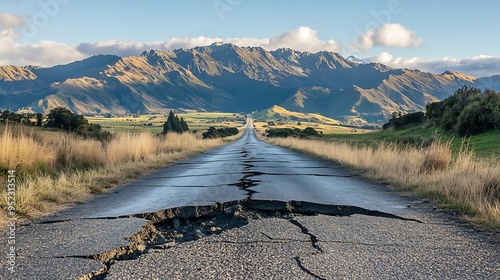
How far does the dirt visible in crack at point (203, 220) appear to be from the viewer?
4357 millimetres

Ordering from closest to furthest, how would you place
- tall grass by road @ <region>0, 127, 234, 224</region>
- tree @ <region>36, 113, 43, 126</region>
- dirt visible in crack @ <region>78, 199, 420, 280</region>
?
dirt visible in crack @ <region>78, 199, 420, 280</region> → tall grass by road @ <region>0, 127, 234, 224</region> → tree @ <region>36, 113, 43, 126</region>

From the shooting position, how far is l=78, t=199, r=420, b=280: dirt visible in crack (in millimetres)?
4357

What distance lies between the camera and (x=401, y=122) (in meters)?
45.7

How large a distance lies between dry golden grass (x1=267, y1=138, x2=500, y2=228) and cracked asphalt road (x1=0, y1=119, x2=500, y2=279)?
539 mm

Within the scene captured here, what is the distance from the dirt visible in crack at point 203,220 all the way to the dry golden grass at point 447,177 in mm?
1397

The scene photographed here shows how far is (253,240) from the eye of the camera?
4.75 meters

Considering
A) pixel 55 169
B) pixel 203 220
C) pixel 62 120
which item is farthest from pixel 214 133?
pixel 203 220

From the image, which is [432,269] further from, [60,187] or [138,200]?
[60,187]

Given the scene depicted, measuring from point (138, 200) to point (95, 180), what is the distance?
9.44ft

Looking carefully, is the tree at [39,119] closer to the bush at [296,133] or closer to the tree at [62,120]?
the tree at [62,120]

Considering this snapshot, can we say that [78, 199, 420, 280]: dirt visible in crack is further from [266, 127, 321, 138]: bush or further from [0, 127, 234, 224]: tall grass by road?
[266, 127, 321, 138]: bush

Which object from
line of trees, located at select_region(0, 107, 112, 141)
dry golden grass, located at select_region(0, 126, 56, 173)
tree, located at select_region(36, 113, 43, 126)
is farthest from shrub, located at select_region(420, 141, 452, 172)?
tree, located at select_region(36, 113, 43, 126)

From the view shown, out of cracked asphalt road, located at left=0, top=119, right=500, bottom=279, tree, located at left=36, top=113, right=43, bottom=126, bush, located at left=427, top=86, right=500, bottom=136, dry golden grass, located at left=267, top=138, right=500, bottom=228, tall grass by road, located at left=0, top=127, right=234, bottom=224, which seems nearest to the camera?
cracked asphalt road, located at left=0, top=119, right=500, bottom=279

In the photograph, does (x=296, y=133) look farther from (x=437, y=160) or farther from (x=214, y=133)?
(x=437, y=160)
